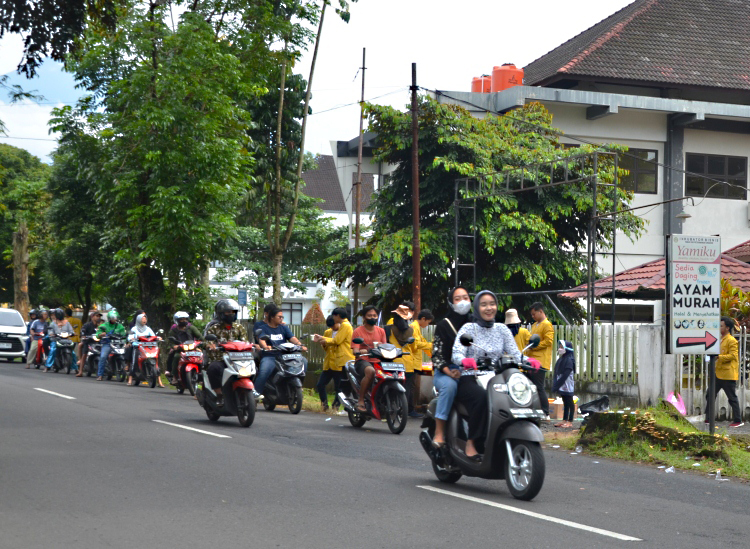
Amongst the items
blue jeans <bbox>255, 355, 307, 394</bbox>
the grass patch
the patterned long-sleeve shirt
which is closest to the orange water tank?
blue jeans <bbox>255, 355, 307, 394</bbox>

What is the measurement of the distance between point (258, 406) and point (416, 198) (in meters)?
6.71

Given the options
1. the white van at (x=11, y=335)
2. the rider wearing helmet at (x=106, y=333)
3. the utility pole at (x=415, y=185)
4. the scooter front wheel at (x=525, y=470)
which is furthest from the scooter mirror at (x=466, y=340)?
the white van at (x=11, y=335)

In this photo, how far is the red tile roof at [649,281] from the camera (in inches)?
791

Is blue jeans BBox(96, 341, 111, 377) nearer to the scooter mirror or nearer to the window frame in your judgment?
the window frame

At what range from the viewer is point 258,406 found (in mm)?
18047

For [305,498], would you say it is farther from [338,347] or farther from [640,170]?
[640,170]

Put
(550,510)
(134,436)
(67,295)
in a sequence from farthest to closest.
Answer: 1. (67,295)
2. (134,436)
3. (550,510)

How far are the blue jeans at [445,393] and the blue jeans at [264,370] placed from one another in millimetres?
7462

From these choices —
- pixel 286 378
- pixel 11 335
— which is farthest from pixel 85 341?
pixel 286 378

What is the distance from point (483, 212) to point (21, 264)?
30.4 meters

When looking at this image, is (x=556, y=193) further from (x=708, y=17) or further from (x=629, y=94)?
(x=708, y=17)

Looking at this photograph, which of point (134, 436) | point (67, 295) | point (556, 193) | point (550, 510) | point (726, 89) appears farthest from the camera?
point (67, 295)

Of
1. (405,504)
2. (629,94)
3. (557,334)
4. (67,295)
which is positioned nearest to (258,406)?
(557,334)

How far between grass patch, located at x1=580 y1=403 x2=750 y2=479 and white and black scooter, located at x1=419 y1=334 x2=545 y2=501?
3.65 m
